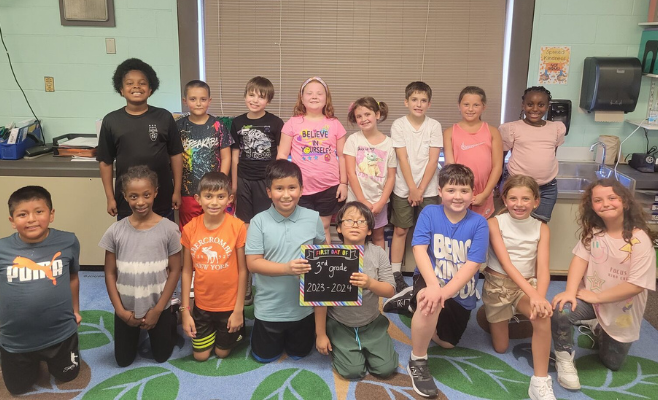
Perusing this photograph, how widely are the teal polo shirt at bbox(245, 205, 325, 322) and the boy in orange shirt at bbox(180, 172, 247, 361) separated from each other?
88 mm

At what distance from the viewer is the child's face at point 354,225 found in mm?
2408

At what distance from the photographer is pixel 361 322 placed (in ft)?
8.21

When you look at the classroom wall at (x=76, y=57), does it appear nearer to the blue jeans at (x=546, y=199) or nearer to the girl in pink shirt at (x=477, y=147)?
the girl in pink shirt at (x=477, y=147)

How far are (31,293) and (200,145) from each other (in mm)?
1114

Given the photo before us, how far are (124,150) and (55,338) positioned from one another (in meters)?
0.94

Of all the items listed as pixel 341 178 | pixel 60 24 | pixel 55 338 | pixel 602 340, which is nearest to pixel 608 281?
pixel 602 340

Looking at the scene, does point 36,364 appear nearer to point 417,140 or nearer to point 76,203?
point 76,203

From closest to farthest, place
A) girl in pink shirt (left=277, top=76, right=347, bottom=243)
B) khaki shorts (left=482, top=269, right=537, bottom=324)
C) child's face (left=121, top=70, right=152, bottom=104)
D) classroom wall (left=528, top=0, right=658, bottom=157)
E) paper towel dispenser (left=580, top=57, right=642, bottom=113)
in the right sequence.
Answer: khaki shorts (left=482, top=269, right=537, bottom=324) → child's face (left=121, top=70, right=152, bottom=104) → girl in pink shirt (left=277, top=76, right=347, bottom=243) → paper towel dispenser (left=580, top=57, right=642, bottom=113) → classroom wall (left=528, top=0, right=658, bottom=157)

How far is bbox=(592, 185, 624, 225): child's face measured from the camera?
2393 mm

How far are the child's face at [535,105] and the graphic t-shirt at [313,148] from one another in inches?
44.0

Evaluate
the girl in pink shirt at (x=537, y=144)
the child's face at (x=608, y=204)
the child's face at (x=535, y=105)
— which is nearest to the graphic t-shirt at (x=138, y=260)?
the child's face at (x=608, y=204)

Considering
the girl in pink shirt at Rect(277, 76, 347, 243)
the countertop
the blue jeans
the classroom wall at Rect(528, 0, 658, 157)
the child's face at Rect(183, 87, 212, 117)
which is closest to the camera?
the child's face at Rect(183, 87, 212, 117)

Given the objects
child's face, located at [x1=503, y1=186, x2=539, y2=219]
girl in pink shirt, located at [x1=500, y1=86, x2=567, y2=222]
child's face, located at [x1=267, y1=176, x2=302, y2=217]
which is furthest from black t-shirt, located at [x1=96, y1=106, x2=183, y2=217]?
girl in pink shirt, located at [x1=500, y1=86, x2=567, y2=222]

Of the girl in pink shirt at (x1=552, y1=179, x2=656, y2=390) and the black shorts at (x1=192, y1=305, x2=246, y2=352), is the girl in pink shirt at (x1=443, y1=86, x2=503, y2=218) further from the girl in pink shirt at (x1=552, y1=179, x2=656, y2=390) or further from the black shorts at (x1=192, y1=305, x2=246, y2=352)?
the black shorts at (x1=192, y1=305, x2=246, y2=352)
